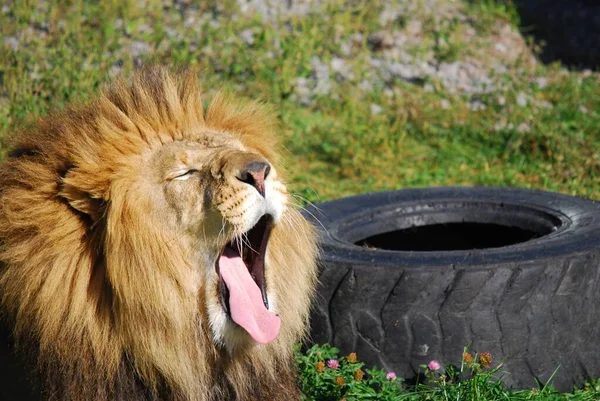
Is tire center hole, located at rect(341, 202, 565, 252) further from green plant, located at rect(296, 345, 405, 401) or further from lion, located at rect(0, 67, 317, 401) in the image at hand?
lion, located at rect(0, 67, 317, 401)

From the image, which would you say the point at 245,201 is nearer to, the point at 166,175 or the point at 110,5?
the point at 166,175

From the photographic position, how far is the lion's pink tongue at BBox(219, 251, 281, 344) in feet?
8.54

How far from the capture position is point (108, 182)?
2539 millimetres

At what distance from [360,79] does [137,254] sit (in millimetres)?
5028

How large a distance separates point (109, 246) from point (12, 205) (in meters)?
0.32

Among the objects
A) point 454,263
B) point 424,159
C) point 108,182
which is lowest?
point 424,159

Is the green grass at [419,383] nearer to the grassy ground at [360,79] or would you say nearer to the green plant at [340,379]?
the green plant at [340,379]

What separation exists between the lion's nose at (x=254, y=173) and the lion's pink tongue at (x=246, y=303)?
0.91 ft

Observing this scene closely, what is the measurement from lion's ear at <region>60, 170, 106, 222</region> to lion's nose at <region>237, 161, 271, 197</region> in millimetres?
394

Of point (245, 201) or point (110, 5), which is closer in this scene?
point (245, 201)

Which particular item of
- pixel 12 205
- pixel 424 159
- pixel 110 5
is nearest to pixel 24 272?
pixel 12 205

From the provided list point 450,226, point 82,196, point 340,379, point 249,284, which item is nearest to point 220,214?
point 249,284

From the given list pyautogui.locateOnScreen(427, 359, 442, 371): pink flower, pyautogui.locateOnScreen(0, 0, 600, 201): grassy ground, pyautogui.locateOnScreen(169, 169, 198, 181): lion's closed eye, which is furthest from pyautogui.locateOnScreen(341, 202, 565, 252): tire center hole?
pyautogui.locateOnScreen(169, 169, 198, 181): lion's closed eye

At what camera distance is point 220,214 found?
2.52 meters
